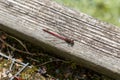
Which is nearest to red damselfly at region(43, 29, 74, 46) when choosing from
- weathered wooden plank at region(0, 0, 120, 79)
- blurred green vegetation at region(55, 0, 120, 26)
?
weathered wooden plank at region(0, 0, 120, 79)

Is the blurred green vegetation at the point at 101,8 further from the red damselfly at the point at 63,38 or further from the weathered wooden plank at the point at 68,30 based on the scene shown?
the red damselfly at the point at 63,38

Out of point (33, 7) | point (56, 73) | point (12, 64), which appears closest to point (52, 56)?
point (56, 73)

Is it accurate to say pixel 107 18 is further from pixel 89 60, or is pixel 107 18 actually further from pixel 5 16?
pixel 5 16

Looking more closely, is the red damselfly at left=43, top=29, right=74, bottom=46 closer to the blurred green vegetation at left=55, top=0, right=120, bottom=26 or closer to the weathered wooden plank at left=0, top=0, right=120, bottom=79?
the weathered wooden plank at left=0, top=0, right=120, bottom=79

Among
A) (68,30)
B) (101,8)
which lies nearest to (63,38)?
(68,30)

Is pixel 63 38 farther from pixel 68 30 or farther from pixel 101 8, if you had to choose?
pixel 101 8

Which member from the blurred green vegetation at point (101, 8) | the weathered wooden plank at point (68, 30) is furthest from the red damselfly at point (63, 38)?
the blurred green vegetation at point (101, 8)
